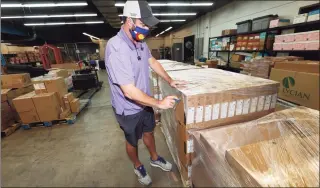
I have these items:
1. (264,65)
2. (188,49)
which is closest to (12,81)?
(264,65)

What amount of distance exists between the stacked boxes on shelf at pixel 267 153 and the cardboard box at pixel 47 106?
2.82 metres

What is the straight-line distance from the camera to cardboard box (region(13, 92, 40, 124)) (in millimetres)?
2604

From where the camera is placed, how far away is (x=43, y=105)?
2682mm

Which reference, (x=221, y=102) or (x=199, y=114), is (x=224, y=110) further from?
(x=199, y=114)

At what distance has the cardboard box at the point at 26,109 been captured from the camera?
2.60 m

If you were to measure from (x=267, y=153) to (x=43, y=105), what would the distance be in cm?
323

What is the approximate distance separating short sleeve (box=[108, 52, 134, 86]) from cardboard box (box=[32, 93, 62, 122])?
2.24m

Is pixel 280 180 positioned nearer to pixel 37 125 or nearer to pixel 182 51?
pixel 37 125

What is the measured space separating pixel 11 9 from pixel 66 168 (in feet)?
24.1

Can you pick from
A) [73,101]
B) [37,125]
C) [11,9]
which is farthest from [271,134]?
[11,9]

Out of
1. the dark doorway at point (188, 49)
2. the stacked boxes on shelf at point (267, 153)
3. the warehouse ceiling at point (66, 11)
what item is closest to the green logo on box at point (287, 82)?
the stacked boxes on shelf at point (267, 153)

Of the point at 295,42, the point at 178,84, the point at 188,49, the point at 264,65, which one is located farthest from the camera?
the point at 188,49

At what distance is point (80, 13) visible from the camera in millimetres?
6488

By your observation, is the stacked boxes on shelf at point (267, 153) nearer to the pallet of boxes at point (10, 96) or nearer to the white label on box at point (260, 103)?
the white label on box at point (260, 103)
